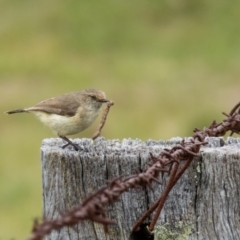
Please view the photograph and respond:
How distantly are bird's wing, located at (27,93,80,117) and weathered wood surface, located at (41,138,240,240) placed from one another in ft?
7.34

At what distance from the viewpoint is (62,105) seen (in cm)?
624

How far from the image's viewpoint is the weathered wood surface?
3859 mm

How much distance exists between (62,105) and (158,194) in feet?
7.96

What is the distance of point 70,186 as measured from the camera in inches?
155

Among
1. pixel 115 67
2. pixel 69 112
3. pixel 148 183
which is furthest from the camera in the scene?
pixel 115 67

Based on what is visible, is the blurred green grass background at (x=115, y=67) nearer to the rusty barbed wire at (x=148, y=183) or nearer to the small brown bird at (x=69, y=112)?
the small brown bird at (x=69, y=112)

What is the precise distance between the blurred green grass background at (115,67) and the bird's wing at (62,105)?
5.15 metres

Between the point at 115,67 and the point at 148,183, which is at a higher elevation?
the point at 115,67

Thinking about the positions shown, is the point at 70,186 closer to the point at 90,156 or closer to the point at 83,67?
the point at 90,156

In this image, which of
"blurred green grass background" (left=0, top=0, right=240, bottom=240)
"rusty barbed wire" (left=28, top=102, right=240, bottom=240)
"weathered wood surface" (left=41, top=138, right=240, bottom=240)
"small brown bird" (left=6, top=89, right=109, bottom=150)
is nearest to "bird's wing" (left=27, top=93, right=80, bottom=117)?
"small brown bird" (left=6, top=89, right=109, bottom=150)

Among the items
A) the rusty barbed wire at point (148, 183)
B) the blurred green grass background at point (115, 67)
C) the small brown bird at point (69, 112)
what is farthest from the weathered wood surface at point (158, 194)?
the blurred green grass background at point (115, 67)

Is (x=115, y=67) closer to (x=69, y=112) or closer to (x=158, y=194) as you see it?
(x=69, y=112)

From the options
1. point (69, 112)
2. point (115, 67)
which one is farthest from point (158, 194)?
point (115, 67)

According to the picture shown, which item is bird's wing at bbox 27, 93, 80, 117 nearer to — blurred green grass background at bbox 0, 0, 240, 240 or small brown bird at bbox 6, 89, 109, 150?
small brown bird at bbox 6, 89, 109, 150
